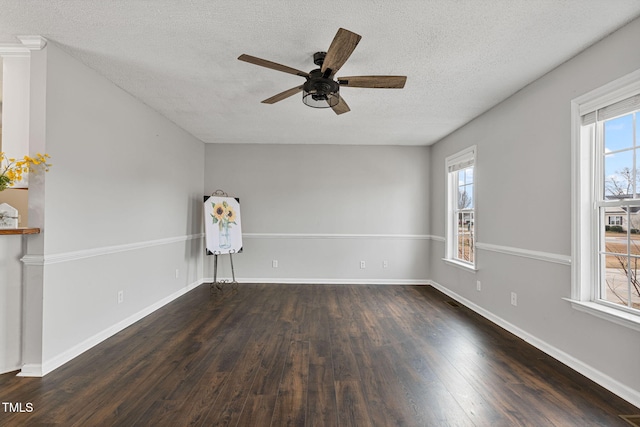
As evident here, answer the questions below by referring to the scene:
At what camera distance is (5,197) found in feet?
9.36

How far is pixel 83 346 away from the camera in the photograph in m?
2.98

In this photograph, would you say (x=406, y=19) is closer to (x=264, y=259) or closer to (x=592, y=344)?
(x=592, y=344)

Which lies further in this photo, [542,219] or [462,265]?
[462,265]

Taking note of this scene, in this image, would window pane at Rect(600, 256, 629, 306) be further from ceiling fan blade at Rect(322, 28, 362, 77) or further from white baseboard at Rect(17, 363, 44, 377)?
white baseboard at Rect(17, 363, 44, 377)

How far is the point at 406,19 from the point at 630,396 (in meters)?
2.86

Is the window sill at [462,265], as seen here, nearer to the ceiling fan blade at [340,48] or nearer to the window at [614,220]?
the window at [614,220]

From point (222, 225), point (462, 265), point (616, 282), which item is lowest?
point (462, 265)

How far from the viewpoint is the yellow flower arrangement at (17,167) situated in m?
2.42

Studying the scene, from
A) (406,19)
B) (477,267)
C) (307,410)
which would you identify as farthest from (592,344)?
(406,19)

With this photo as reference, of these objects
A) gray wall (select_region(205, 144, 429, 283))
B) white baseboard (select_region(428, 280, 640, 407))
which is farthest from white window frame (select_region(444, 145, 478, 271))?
white baseboard (select_region(428, 280, 640, 407))

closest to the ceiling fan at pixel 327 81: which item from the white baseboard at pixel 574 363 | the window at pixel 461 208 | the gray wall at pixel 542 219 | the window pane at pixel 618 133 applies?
the gray wall at pixel 542 219

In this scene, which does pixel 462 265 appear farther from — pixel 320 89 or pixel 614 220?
pixel 320 89

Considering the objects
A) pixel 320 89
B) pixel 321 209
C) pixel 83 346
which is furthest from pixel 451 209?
pixel 83 346

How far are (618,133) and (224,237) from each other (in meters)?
4.96
